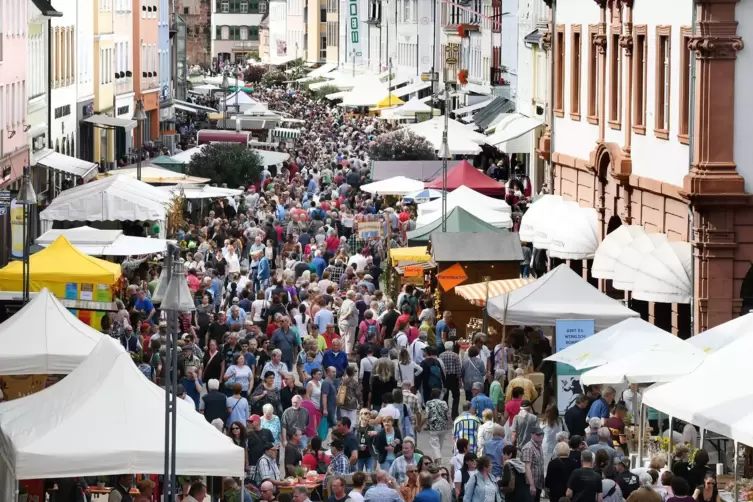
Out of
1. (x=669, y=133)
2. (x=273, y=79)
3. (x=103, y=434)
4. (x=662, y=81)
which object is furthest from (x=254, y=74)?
(x=103, y=434)

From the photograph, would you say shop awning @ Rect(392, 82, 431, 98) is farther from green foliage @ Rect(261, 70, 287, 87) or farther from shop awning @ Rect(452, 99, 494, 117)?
green foliage @ Rect(261, 70, 287, 87)

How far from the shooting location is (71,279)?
90.5 feet

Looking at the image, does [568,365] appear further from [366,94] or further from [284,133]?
[366,94]

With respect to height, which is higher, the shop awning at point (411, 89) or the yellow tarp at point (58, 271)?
the shop awning at point (411, 89)

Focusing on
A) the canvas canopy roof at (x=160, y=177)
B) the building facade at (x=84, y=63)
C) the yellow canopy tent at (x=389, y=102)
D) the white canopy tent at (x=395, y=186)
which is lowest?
the white canopy tent at (x=395, y=186)

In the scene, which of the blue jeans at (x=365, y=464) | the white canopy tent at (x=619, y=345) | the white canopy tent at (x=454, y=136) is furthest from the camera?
the white canopy tent at (x=454, y=136)

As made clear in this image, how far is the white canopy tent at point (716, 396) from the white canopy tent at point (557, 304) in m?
6.57

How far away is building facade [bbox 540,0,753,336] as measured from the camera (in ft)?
89.9

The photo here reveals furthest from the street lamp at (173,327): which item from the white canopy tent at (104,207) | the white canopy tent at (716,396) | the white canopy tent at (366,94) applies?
the white canopy tent at (366,94)

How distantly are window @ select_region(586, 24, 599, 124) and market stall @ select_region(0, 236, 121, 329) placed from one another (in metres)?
12.6

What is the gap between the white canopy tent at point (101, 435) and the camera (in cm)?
1620

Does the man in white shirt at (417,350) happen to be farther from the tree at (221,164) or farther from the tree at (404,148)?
the tree at (404,148)

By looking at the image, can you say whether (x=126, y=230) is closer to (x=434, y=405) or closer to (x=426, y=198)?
(x=426, y=198)

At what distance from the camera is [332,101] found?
108500 millimetres
